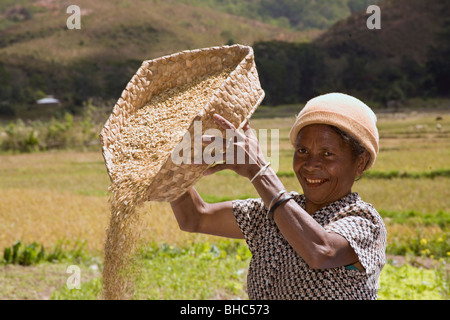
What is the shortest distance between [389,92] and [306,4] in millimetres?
19925

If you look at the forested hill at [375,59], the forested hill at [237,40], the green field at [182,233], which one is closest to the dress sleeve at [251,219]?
the green field at [182,233]

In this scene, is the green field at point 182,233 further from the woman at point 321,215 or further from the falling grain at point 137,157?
the woman at point 321,215

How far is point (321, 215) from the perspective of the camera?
5.00ft

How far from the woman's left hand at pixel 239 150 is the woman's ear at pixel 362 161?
1.01 ft

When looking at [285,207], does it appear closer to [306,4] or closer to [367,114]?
[367,114]

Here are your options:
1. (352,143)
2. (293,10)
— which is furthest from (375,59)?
(352,143)

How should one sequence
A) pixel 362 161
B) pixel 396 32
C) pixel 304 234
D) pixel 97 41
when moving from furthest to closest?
pixel 97 41 < pixel 396 32 < pixel 362 161 < pixel 304 234

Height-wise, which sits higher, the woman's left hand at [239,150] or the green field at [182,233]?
the woman's left hand at [239,150]

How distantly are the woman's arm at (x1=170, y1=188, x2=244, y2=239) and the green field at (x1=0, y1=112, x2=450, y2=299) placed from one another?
11cm

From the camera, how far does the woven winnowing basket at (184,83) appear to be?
144 cm

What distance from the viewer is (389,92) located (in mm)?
20203

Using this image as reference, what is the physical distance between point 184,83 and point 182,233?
4057mm

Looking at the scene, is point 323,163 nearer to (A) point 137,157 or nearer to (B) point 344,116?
(B) point 344,116

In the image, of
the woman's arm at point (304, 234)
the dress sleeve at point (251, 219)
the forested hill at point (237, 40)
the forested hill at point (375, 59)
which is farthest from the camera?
the forested hill at point (237, 40)
